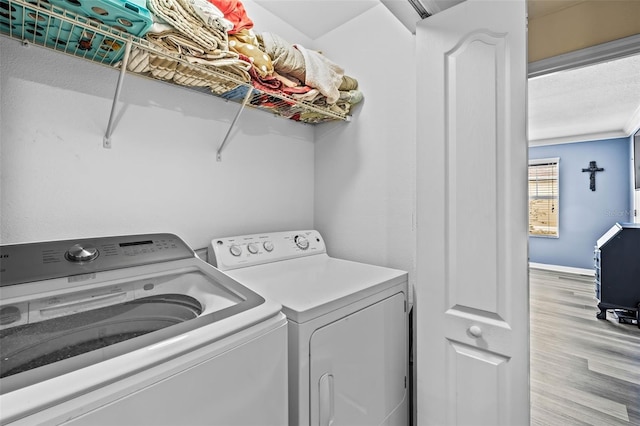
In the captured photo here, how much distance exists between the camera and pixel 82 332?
76cm

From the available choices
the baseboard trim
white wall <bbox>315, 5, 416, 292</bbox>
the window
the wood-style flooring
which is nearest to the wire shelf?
white wall <bbox>315, 5, 416, 292</bbox>

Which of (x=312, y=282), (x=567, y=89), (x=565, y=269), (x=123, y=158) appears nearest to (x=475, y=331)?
(x=312, y=282)

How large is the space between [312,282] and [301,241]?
57 cm

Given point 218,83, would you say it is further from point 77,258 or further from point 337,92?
point 77,258

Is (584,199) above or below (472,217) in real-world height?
above

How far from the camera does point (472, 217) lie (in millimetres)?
1212

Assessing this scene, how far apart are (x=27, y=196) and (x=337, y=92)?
58.4 inches

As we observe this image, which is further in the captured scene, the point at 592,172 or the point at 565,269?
the point at 565,269

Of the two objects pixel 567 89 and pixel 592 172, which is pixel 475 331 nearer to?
pixel 567 89

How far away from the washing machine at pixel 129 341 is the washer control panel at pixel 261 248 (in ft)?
0.92

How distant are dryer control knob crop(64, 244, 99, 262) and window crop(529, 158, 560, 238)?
6.22m

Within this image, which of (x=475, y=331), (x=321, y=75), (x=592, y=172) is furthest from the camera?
(x=592, y=172)

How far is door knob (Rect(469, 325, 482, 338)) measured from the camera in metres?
1.19

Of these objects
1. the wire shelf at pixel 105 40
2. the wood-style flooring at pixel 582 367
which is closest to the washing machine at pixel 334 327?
the wire shelf at pixel 105 40
